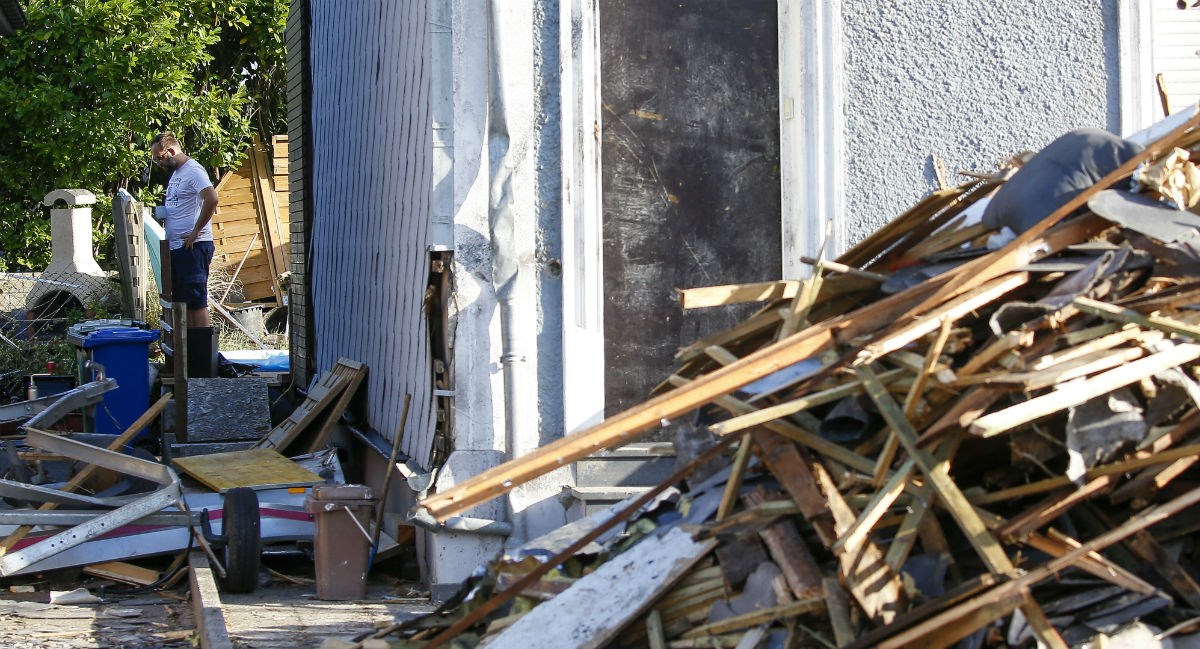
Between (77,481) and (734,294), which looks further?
(77,481)

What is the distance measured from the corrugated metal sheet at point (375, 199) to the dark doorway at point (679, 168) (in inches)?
39.6

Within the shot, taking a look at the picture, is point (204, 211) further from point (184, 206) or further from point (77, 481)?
point (77, 481)

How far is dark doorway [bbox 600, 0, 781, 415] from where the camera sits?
19.9ft

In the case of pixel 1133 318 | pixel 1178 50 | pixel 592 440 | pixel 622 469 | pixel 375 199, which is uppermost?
pixel 1178 50

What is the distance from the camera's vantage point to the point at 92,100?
58.4 feet

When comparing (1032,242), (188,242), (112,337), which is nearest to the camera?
(1032,242)

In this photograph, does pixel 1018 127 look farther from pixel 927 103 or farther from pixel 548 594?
pixel 548 594

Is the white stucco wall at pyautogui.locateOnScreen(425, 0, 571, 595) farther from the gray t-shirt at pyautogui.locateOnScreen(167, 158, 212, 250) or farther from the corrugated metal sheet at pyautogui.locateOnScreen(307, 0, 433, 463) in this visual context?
the gray t-shirt at pyautogui.locateOnScreen(167, 158, 212, 250)

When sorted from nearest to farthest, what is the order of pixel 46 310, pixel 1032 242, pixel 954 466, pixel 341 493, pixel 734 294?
pixel 954 466 → pixel 1032 242 → pixel 734 294 → pixel 341 493 → pixel 46 310

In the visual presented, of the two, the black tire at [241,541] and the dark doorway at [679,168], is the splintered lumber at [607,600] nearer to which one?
the dark doorway at [679,168]

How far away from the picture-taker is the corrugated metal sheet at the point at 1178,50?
6.63m

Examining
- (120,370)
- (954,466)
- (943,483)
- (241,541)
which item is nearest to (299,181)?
(120,370)

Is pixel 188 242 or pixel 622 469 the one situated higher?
pixel 188 242

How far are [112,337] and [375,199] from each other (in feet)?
7.05
